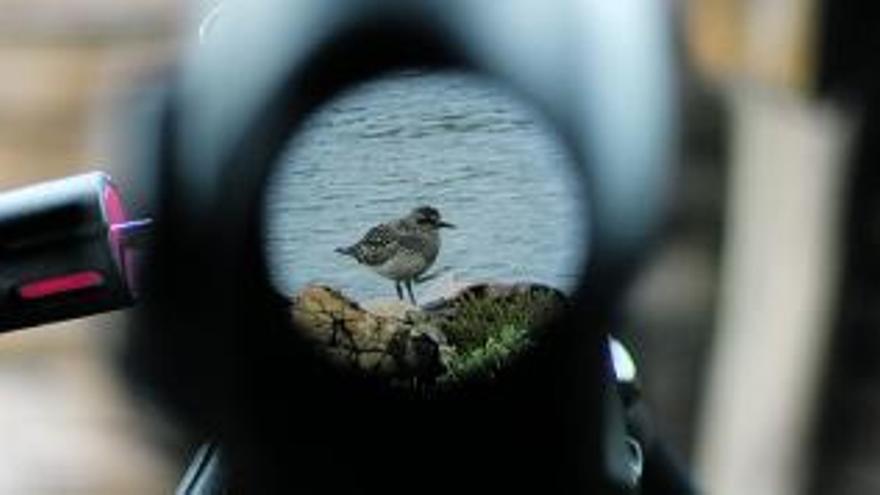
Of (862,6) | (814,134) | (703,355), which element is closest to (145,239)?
(862,6)

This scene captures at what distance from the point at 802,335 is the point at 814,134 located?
270mm

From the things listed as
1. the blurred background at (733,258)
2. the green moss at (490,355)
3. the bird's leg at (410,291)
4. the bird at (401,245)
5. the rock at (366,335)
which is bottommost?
the blurred background at (733,258)

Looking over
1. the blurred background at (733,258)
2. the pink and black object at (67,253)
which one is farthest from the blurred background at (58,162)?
the pink and black object at (67,253)

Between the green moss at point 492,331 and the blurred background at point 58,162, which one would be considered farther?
the blurred background at point 58,162

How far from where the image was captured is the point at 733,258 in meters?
2.78

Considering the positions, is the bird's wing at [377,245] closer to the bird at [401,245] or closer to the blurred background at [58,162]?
the bird at [401,245]

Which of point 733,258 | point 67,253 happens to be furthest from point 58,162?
point 67,253

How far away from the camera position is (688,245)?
2.83m

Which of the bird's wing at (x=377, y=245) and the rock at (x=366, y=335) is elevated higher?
the bird's wing at (x=377, y=245)

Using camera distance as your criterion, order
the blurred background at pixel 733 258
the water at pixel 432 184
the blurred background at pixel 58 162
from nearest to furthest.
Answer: the water at pixel 432 184
the blurred background at pixel 733 258
the blurred background at pixel 58 162

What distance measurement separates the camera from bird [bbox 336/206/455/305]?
42 cm

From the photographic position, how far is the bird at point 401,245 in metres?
0.42

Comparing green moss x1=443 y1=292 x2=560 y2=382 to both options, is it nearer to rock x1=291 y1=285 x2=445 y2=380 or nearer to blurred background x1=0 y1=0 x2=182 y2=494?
rock x1=291 y1=285 x2=445 y2=380

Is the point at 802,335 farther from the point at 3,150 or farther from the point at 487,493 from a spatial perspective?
the point at 487,493
